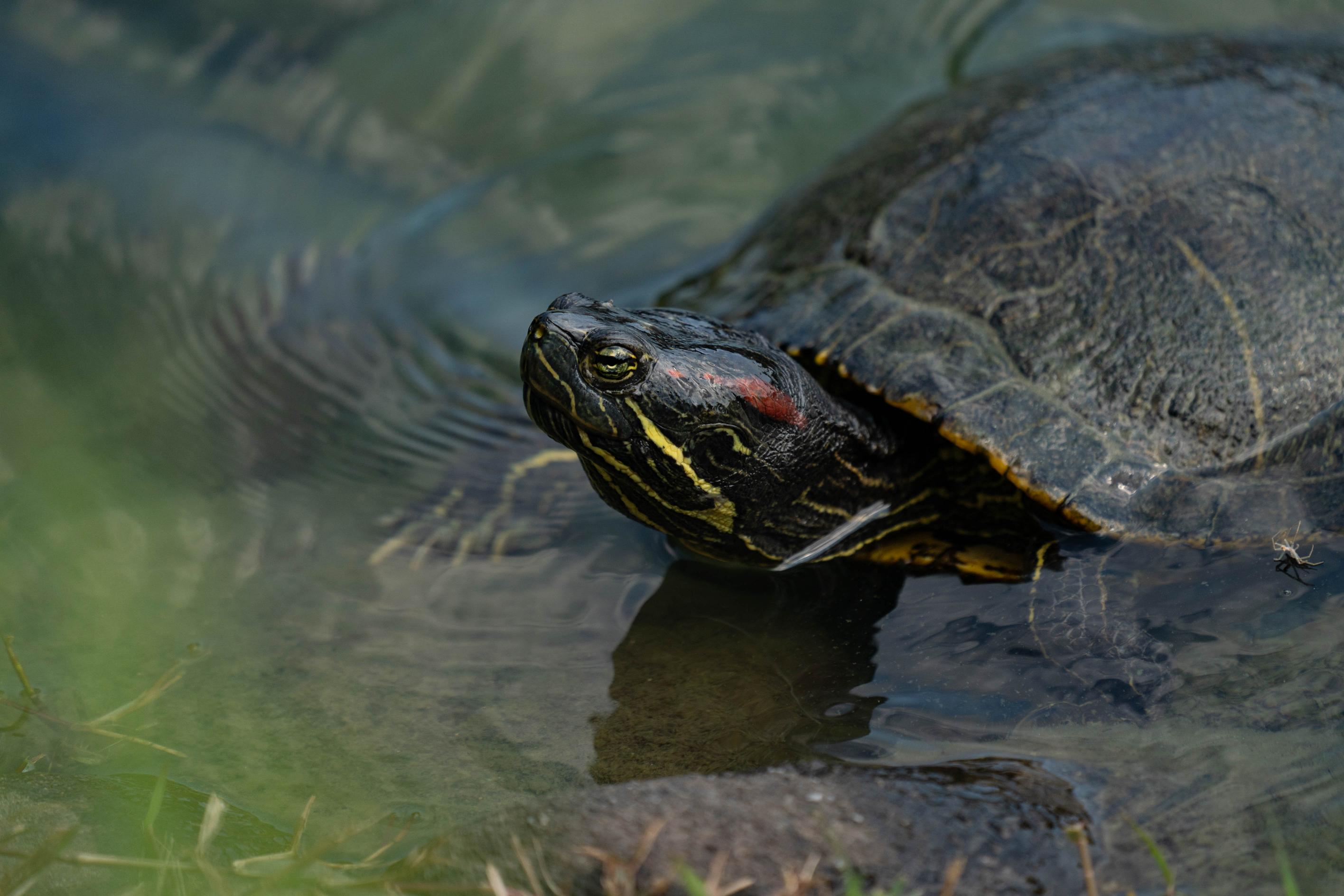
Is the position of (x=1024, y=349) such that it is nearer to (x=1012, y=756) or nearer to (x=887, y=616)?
(x=887, y=616)

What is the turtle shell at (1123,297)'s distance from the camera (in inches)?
135

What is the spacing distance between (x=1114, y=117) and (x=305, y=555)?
3.71 meters

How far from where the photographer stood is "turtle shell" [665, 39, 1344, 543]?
3.44m

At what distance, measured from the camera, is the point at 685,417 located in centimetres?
324

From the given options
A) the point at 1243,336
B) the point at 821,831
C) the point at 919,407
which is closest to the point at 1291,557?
the point at 1243,336

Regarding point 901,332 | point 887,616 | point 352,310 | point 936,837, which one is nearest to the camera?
point 936,837

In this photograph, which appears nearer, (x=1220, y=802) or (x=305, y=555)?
(x=1220, y=802)

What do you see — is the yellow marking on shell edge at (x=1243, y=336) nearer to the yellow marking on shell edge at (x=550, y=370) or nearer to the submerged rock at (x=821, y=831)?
the submerged rock at (x=821, y=831)

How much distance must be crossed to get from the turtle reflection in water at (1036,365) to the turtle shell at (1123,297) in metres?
0.01

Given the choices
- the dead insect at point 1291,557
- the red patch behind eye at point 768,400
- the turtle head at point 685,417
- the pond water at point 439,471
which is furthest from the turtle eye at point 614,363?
Result: the dead insect at point 1291,557

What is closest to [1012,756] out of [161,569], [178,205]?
[161,569]

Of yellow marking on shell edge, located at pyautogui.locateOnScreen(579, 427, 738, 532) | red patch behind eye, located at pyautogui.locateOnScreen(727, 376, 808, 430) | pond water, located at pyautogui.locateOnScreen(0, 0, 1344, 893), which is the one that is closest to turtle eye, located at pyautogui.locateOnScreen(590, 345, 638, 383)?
yellow marking on shell edge, located at pyautogui.locateOnScreen(579, 427, 738, 532)

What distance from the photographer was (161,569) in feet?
12.3

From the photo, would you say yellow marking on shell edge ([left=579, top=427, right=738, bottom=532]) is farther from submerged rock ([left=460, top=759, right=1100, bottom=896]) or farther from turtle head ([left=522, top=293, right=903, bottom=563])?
submerged rock ([left=460, top=759, right=1100, bottom=896])
